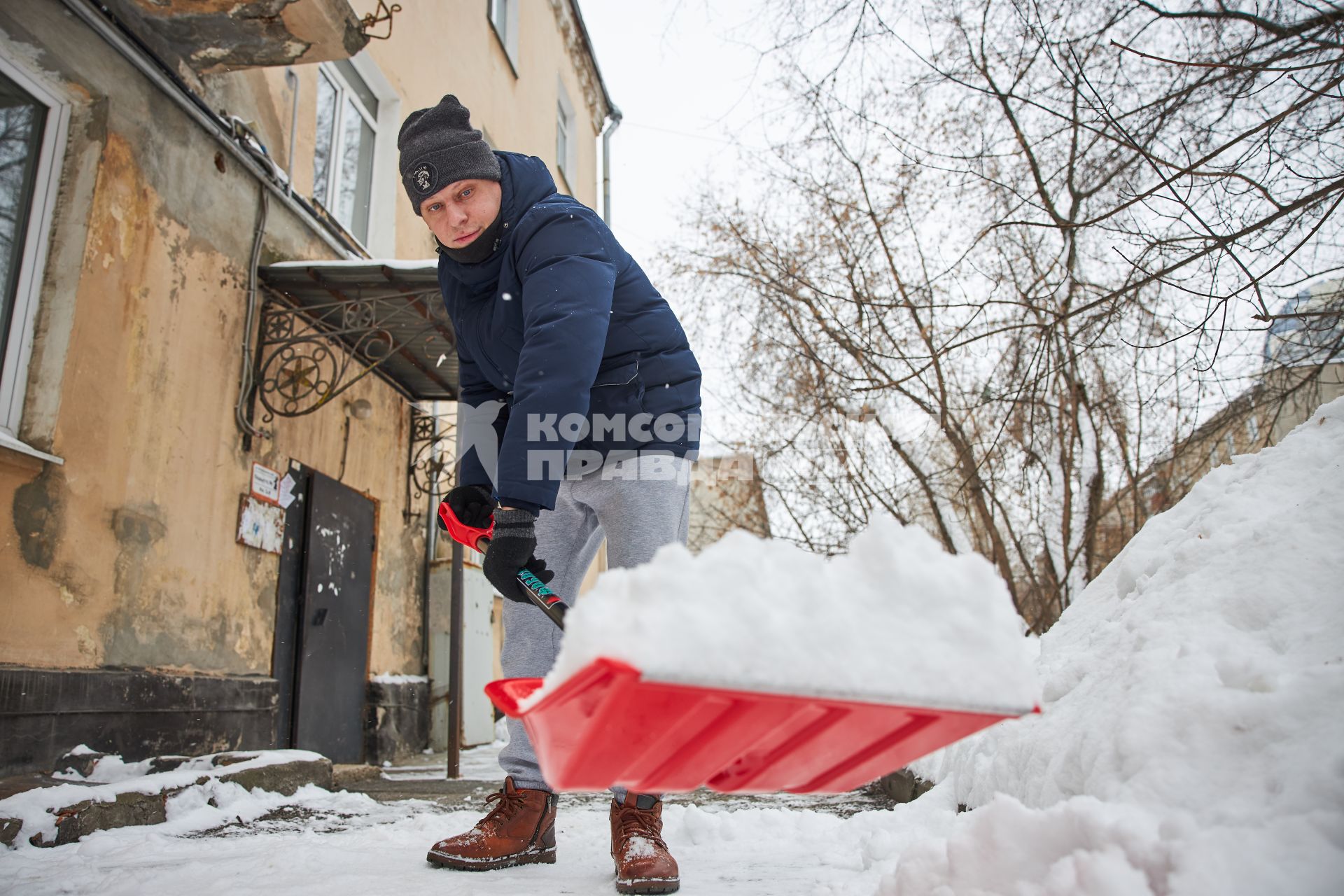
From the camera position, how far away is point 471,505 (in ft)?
7.25

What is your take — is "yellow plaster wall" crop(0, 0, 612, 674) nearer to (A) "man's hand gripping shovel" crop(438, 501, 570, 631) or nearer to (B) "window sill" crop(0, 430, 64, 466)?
(B) "window sill" crop(0, 430, 64, 466)

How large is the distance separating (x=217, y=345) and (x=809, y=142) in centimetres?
463

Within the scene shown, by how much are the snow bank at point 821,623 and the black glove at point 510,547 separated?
74 centimetres

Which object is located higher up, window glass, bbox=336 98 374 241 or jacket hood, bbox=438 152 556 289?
window glass, bbox=336 98 374 241

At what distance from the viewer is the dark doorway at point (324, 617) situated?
528 cm

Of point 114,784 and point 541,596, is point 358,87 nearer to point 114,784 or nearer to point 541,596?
point 114,784

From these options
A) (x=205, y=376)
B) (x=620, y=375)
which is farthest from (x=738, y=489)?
(x=620, y=375)

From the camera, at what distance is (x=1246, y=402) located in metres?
4.44

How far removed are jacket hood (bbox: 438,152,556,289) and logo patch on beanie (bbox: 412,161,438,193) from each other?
0.18m

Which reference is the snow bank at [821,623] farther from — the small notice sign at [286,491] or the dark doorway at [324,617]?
the dark doorway at [324,617]

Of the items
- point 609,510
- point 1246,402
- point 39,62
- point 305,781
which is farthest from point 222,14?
point 1246,402

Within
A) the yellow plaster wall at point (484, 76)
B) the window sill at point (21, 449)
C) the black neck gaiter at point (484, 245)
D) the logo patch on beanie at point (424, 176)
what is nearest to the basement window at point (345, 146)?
the yellow plaster wall at point (484, 76)

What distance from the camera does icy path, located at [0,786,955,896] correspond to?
1.95m

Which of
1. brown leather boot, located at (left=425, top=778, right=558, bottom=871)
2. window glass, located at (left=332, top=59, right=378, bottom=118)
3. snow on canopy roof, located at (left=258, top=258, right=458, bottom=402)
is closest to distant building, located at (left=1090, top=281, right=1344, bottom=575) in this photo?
brown leather boot, located at (left=425, top=778, right=558, bottom=871)
